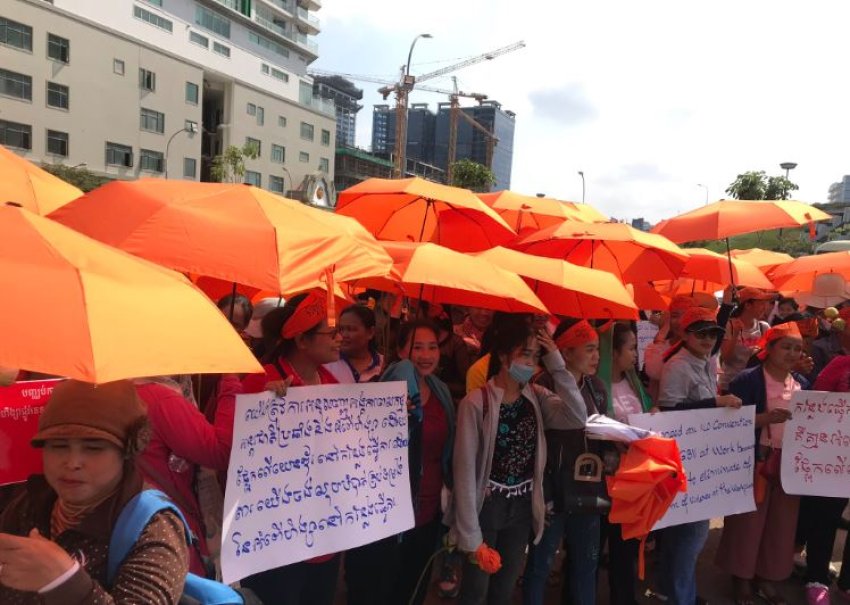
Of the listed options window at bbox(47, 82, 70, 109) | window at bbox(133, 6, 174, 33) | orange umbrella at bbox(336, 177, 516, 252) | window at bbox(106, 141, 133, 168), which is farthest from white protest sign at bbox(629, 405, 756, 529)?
window at bbox(133, 6, 174, 33)

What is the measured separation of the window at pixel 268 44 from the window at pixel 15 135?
26187mm

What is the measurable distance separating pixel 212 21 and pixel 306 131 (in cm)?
1265

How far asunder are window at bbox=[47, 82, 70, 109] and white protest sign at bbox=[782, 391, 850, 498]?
43767mm

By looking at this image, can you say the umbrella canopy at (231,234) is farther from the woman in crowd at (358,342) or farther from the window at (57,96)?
the window at (57,96)

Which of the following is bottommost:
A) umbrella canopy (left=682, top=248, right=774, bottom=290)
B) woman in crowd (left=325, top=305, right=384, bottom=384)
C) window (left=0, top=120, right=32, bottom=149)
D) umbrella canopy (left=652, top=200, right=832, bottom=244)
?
woman in crowd (left=325, top=305, right=384, bottom=384)

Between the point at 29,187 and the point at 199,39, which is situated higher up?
the point at 199,39

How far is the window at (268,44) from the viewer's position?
57.3 meters

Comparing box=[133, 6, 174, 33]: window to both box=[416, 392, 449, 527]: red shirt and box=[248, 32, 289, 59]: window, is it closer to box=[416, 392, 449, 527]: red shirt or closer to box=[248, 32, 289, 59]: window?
box=[248, 32, 289, 59]: window

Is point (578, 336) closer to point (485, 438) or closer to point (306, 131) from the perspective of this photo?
point (485, 438)

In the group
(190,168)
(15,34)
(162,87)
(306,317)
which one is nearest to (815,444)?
(306,317)

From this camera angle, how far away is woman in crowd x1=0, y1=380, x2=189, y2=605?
4.91 feet

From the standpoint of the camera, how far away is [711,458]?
3918 millimetres

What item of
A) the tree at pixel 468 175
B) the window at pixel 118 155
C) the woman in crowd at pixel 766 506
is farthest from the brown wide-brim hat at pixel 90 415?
the tree at pixel 468 175

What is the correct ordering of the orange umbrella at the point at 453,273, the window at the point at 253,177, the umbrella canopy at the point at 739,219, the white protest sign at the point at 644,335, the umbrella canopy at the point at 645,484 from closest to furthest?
the orange umbrella at the point at 453,273 → the umbrella canopy at the point at 645,484 → the umbrella canopy at the point at 739,219 → the white protest sign at the point at 644,335 → the window at the point at 253,177
